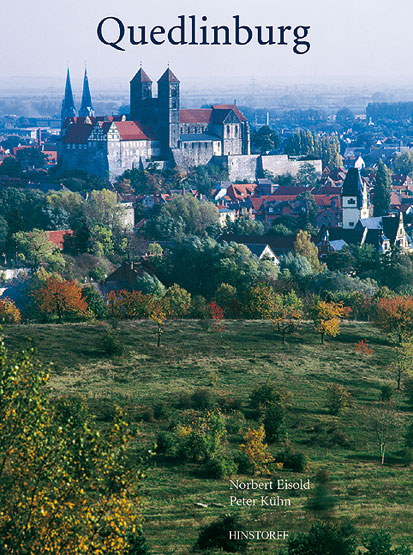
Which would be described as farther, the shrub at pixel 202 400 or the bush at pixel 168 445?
the shrub at pixel 202 400

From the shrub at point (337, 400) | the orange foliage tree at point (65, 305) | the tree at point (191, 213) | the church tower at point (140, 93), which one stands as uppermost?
the church tower at point (140, 93)

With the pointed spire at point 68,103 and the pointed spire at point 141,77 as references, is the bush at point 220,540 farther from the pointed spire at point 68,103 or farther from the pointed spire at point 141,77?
the pointed spire at point 68,103

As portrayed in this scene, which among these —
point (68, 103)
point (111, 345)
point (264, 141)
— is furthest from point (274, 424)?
point (68, 103)

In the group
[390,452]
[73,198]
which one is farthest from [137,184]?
[390,452]

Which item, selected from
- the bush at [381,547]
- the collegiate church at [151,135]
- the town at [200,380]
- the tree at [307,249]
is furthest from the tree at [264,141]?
the bush at [381,547]

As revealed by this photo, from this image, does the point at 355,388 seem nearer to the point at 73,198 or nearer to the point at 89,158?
the point at 73,198

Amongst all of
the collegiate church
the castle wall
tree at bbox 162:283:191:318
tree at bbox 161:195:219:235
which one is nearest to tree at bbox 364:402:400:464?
tree at bbox 162:283:191:318
